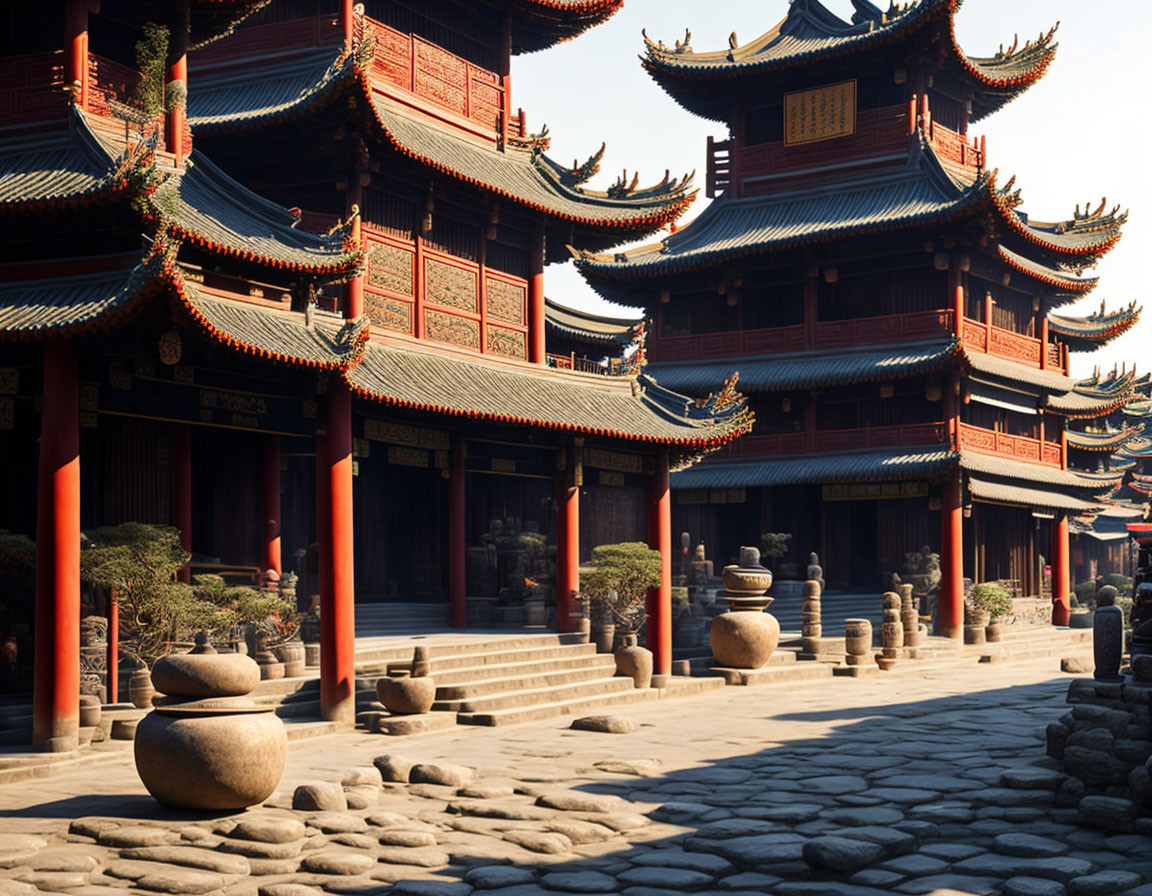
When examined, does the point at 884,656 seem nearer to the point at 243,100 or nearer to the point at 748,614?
the point at 748,614

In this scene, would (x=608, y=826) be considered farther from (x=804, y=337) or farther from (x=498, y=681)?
(x=804, y=337)

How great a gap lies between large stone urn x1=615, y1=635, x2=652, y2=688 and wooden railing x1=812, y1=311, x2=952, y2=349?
15.1 metres

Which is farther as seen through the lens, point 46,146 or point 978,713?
point 978,713

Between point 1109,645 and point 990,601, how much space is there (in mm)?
19222

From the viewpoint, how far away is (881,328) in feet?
109

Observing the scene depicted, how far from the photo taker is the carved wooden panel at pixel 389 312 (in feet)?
67.2

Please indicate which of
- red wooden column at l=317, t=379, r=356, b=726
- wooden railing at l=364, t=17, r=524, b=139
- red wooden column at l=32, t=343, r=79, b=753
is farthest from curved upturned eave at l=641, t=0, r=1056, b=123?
red wooden column at l=32, t=343, r=79, b=753

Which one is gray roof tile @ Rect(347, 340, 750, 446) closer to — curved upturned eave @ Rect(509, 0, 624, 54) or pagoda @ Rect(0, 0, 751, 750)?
pagoda @ Rect(0, 0, 751, 750)

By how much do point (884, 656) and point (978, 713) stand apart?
705cm

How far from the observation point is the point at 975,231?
1259 inches

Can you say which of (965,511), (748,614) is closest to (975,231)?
(965,511)

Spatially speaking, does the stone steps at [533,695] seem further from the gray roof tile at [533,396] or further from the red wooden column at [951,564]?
the red wooden column at [951,564]

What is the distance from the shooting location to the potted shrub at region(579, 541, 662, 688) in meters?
21.1

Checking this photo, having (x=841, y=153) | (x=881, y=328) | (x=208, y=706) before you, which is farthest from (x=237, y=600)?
(x=841, y=153)
